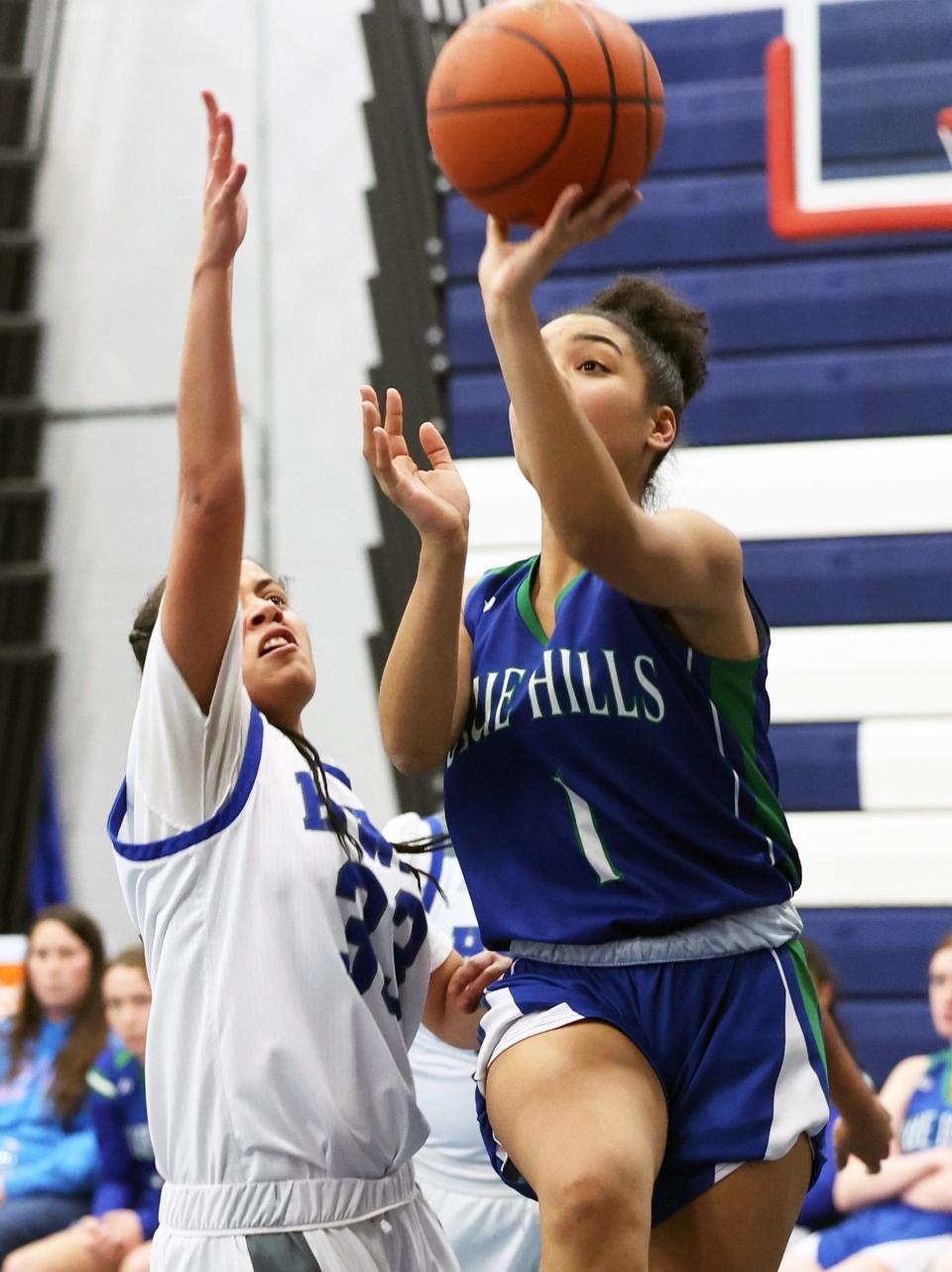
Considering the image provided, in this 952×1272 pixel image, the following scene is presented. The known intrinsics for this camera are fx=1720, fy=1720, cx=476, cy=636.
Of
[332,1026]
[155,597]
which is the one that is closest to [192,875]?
[332,1026]

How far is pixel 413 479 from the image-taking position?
2348mm

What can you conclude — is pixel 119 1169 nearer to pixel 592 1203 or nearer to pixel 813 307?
pixel 592 1203

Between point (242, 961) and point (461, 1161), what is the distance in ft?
4.89

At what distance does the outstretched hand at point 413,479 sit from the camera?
2.30 metres

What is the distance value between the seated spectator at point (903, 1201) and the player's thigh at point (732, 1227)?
217 centimetres

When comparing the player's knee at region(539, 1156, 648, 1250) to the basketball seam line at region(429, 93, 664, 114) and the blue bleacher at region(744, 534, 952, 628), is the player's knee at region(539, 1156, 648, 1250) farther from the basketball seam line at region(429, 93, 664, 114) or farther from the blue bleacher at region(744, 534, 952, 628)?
the blue bleacher at region(744, 534, 952, 628)

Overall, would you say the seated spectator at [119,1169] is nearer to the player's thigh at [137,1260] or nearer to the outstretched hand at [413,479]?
the player's thigh at [137,1260]

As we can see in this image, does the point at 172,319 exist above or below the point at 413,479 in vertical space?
above

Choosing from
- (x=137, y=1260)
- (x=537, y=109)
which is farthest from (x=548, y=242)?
(x=137, y=1260)

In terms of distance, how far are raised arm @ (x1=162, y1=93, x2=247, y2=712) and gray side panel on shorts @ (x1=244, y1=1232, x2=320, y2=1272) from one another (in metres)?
0.75

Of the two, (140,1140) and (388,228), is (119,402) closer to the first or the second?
(388,228)

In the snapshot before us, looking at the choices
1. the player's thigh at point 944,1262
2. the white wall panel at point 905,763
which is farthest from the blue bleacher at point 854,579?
the player's thigh at point 944,1262

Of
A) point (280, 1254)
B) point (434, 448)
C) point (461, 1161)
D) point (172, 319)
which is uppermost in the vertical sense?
point (172, 319)

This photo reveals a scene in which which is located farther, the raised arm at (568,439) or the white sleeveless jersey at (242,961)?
the white sleeveless jersey at (242,961)
